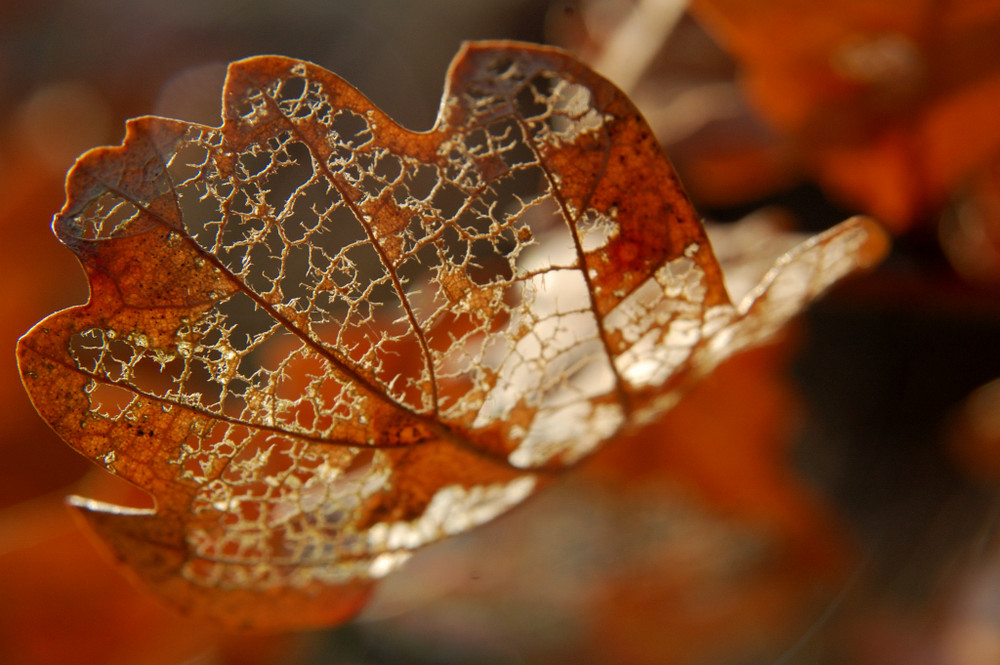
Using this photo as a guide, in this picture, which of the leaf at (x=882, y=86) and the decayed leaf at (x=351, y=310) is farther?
the leaf at (x=882, y=86)

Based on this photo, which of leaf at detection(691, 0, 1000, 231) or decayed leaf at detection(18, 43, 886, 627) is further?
leaf at detection(691, 0, 1000, 231)

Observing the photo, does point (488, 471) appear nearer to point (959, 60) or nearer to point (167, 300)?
point (167, 300)

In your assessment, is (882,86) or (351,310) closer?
(351,310)

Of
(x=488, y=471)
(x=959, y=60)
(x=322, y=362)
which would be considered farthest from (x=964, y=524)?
(x=322, y=362)
